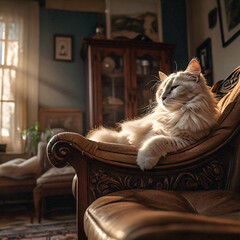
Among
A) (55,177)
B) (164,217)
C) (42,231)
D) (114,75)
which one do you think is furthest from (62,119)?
(164,217)

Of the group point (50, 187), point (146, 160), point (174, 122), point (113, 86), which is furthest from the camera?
point (113, 86)

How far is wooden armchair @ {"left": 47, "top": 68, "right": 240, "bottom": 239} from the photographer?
850 millimetres

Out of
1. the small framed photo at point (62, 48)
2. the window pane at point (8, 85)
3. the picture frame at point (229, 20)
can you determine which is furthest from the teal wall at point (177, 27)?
the window pane at point (8, 85)

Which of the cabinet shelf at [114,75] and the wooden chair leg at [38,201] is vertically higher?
the cabinet shelf at [114,75]

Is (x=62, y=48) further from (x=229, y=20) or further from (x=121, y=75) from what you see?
(x=229, y=20)

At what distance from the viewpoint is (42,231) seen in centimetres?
190

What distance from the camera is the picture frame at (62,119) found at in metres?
3.20

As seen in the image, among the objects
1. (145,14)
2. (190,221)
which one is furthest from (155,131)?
(145,14)

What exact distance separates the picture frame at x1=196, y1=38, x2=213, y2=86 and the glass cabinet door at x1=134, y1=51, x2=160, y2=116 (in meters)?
0.62

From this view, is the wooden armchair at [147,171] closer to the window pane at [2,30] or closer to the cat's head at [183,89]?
the cat's head at [183,89]

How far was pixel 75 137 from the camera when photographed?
863 mm

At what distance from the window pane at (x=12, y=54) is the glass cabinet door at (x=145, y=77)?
160cm

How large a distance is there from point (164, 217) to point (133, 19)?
11.4 ft

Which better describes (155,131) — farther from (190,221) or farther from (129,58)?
(129,58)
